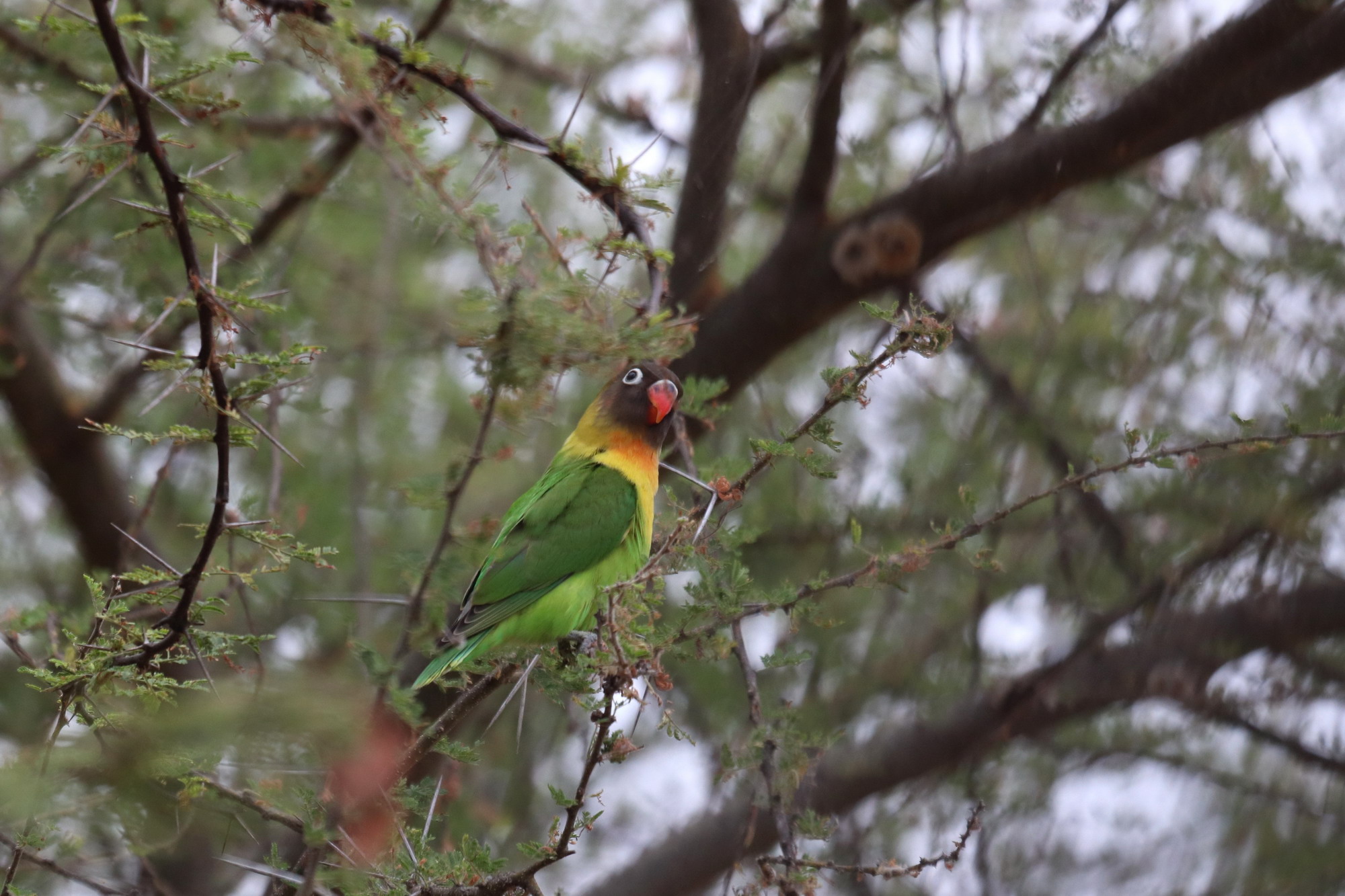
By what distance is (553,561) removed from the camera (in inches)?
143

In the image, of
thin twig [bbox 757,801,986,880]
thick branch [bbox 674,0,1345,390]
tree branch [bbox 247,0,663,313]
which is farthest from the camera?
thick branch [bbox 674,0,1345,390]

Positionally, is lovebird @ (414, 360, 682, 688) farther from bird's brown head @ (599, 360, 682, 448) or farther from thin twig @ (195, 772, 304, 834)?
thin twig @ (195, 772, 304, 834)

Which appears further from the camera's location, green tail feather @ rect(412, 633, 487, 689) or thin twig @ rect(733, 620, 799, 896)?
green tail feather @ rect(412, 633, 487, 689)

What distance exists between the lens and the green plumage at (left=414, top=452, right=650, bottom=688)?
3.50 metres

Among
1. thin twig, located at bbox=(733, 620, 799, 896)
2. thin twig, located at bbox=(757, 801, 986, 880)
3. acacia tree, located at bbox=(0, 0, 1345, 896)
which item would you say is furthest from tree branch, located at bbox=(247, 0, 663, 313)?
thin twig, located at bbox=(757, 801, 986, 880)

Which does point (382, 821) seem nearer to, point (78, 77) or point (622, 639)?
point (622, 639)

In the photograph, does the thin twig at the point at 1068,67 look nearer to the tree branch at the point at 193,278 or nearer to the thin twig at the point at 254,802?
the tree branch at the point at 193,278

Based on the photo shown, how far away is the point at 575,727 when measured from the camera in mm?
4582

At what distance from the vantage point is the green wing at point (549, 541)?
3.55m

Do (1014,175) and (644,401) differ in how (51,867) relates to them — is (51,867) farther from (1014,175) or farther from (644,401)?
(1014,175)

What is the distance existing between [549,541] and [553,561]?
0.24ft

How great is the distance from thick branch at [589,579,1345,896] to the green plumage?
1.27m

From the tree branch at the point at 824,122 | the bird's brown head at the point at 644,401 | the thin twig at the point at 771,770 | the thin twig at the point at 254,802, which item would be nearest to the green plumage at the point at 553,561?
the bird's brown head at the point at 644,401

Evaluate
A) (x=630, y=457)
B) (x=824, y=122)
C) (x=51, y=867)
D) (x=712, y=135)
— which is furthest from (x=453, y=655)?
(x=824, y=122)
